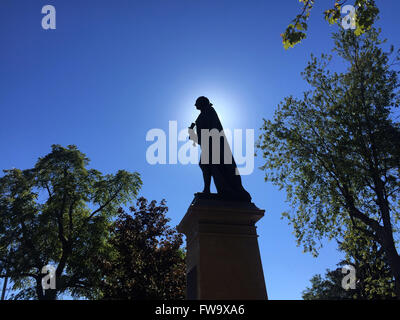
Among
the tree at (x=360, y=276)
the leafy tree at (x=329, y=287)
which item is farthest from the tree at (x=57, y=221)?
the leafy tree at (x=329, y=287)

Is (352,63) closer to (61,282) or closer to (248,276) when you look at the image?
(248,276)

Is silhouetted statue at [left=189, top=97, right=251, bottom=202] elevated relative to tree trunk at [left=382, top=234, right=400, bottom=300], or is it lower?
elevated

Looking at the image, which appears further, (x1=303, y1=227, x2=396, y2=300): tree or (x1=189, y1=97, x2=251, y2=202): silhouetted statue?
(x1=303, y1=227, x2=396, y2=300): tree

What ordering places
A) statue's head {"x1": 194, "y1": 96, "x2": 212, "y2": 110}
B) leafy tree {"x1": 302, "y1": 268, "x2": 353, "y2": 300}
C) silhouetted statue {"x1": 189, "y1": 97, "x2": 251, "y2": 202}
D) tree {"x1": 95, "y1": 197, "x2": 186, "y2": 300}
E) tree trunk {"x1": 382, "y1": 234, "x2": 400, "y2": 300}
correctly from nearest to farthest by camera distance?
silhouetted statue {"x1": 189, "y1": 97, "x2": 251, "y2": 202} < statue's head {"x1": 194, "y1": 96, "x2": 212, "y2": 110} < tree trunk {"x1": 382, "y1": 234, "x2": 400, "y2": 300} < tree {"x1": 95, "y1": 197, "x2": 186, "y2": 300} < leafy tree {"x1": 302, "y1": 268, "x2": 353, "y2": 300}

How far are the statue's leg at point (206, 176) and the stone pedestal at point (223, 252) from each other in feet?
2.21

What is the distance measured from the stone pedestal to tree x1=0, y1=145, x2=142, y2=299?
18564 mm

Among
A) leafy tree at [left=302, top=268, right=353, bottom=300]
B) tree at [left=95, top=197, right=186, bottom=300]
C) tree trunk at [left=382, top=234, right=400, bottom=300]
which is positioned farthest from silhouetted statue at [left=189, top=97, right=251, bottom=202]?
leafy tree at [left=302, top=268, right=353, bottom=300]

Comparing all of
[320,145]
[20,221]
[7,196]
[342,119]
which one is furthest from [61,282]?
[342,119]

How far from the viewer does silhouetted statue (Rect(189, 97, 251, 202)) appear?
22.2 ft

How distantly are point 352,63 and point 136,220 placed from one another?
1753 cm

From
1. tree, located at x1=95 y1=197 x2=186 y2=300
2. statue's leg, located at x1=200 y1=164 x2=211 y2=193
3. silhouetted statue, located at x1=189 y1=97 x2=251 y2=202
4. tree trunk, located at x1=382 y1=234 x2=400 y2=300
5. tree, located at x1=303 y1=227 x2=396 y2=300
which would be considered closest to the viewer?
silhouetted statue, located at x1=189 y1=97 x2=251 y2=202

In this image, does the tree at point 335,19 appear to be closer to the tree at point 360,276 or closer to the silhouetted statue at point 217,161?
the silhouetted statue at point 217,161

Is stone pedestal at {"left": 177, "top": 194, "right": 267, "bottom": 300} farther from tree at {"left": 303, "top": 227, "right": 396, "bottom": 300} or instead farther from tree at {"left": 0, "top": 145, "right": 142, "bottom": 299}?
tree at {"left": 0, "top": 145, "right": 142, "bottom": 299}

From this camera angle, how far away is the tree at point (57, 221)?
21.7 metres
